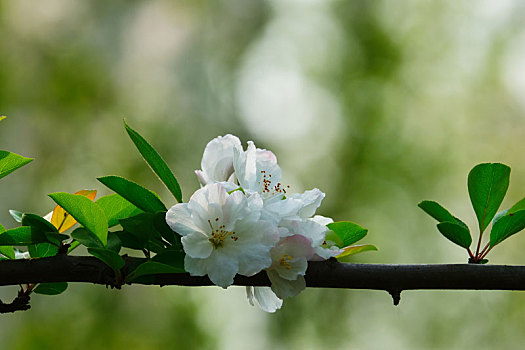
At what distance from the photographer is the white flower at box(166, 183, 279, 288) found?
0.46 metres

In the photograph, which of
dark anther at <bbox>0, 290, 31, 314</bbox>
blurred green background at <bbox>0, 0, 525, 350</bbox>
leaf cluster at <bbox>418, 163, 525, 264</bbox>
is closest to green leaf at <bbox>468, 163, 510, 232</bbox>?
leaf cluster at <bbox>418, 163, 525, 264</bbox>

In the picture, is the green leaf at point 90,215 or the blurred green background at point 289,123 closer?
the green leaf at point 90,215

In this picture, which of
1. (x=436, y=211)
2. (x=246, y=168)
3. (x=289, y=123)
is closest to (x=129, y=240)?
(x=246, y=168)

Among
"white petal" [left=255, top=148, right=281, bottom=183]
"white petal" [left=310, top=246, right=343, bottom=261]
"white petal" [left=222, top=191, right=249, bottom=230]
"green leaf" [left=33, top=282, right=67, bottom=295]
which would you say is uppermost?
"white petal" [left=255, top=148, right=281, bottom=183]

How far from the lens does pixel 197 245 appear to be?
471 mm

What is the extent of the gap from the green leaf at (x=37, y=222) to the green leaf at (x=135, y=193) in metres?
0.06

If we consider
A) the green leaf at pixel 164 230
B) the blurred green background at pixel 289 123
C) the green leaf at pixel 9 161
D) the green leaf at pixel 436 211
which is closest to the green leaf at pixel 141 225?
the green leaf at pixel 164 230

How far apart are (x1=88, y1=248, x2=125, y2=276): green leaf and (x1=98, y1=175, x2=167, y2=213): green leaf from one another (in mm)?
55

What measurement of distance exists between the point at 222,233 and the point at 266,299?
0.29 feet

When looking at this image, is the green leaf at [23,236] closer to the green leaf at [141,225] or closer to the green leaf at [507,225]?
the green leaf at [141,225]

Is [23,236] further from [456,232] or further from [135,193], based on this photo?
[456,232]

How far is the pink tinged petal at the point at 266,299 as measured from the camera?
21.3 inches

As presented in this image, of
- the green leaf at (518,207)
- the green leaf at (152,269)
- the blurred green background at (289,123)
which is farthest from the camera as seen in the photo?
the blurred green background at (289,123)

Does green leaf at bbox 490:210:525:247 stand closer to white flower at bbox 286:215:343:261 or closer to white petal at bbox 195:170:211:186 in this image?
white flower at bbox 286:215:343:261
